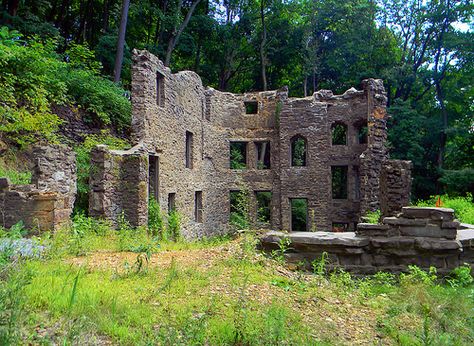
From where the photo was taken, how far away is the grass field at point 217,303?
3748mm

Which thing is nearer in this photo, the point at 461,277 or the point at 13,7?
the point at 461,277

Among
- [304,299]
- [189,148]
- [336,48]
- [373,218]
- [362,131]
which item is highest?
[336,48]

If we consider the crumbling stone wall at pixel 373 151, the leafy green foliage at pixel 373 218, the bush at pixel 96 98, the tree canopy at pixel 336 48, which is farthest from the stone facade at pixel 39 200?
the tree canopy at pixel 336 48

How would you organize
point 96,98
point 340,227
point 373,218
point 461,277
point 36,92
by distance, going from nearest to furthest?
point 461,277 < point 36,92 < point 373,218 < point 96,98 < point 340,227

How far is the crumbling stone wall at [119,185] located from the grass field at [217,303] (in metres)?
3.32

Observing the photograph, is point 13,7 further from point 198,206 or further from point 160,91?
point 198,206

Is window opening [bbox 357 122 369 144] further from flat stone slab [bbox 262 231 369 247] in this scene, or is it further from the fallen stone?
flat stone slab [bbox 262 231 369 247]

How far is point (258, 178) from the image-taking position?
1969cm

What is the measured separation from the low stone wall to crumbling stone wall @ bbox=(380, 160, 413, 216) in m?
2.65

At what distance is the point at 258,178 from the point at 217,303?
597 inches

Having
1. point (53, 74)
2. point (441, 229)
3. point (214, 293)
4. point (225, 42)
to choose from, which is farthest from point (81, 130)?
point (225, 42)

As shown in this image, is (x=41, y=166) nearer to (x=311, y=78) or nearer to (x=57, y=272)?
(x=57, y=272)

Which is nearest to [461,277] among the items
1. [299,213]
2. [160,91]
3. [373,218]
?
[373,218]

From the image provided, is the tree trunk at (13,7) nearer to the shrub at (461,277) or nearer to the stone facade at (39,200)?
the stone facade at (39,200)
